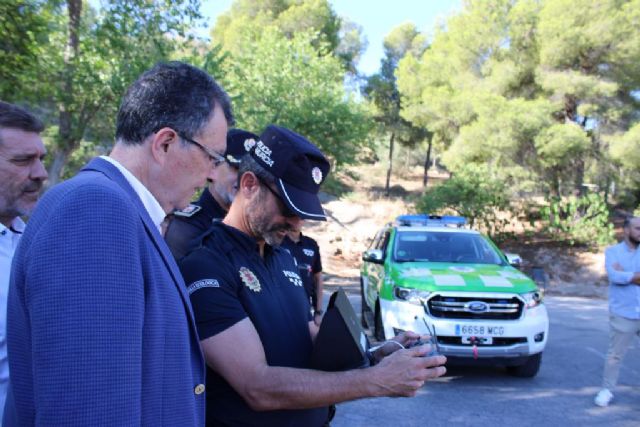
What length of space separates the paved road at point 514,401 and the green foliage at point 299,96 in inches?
433

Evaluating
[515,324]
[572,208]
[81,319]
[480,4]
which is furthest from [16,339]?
[480,4]

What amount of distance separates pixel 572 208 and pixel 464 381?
53.9 feet

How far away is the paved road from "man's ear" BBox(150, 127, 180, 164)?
411 cm

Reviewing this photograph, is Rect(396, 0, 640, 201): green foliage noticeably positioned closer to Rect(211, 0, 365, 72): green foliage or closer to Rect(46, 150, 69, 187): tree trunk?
Rect(211, 0, 365, 72): green foliage

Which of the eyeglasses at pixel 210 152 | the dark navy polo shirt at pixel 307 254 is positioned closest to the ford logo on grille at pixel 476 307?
the dark navy polo shirt at pixel 307 254

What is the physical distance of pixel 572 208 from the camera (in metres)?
20.6

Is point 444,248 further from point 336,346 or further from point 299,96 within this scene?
point 299,96

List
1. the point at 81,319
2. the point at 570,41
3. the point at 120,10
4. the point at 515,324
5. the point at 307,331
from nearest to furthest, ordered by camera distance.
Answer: the point at 81,319 → the point at 307,331 → the point at 515,324 → the point at 120,10 → the point at 570,41

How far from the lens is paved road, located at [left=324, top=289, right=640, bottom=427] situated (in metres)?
5.07

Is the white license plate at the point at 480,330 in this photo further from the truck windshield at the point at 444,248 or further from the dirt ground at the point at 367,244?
the dirt ground at the point at 367,244

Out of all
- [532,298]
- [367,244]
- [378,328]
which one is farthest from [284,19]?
[532,298]

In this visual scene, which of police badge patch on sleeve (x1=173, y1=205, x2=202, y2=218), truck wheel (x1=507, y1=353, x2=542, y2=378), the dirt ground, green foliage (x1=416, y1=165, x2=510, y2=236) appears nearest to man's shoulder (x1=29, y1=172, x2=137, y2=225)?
police badge patch on sleeve (x1=173, y1=205, x2=202, y2=218)

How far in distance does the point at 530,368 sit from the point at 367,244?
1481 centimetres

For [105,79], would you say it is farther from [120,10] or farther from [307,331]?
[307,331]
